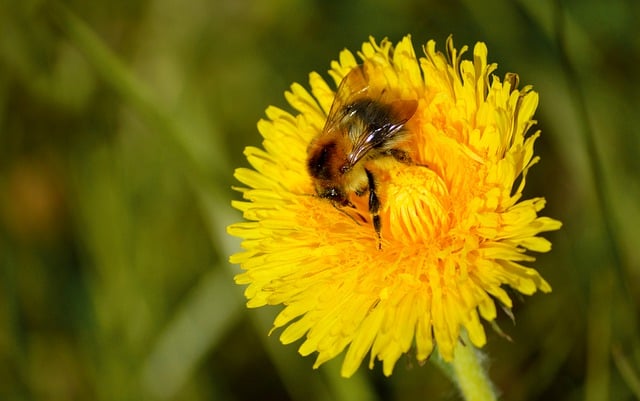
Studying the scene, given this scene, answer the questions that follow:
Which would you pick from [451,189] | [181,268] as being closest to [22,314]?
[181,268]

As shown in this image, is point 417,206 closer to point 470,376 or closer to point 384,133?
point 384,133

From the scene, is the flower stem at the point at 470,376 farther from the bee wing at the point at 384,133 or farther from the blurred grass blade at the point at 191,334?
the blurred grass blade at the point at 191,334

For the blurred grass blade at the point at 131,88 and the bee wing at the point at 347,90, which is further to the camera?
the blurred grass blade at the point at 131,88

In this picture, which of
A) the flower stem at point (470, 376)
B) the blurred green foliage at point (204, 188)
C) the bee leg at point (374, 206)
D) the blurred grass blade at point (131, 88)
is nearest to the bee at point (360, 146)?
the bee leg at point (374, 206)

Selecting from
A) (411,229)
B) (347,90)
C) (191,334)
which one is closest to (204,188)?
(191,334)

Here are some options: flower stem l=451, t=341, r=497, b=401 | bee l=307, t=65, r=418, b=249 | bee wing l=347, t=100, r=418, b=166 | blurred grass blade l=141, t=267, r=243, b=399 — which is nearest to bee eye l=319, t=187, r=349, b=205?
bee l=307, t=65, r=418, b=249

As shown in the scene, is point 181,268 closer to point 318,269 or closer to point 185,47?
point 185,47
